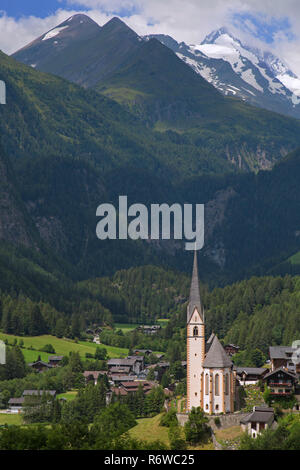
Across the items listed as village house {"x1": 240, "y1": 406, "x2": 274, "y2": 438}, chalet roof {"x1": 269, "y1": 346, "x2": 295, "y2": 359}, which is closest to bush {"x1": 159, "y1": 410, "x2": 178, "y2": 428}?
village house {"x1": 240, "y1": 406, "x2": 274, "y2": 438}

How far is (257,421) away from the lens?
469 ft

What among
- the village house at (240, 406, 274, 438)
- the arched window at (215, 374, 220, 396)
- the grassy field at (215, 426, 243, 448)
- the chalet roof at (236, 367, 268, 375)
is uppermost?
the chalet roof at (236, 367, 268, 375)

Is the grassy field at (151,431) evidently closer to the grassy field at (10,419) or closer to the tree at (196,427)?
the tree at (196,427)

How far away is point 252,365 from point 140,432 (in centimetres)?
4867

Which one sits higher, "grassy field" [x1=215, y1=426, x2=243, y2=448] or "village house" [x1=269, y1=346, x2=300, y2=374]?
"village house" [x1=269, y1=346, x2=300, y2=374]

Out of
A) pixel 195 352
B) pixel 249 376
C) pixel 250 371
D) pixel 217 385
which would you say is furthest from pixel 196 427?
pixel 250 371

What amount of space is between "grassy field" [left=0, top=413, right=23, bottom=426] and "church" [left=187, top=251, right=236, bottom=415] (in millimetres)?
37202

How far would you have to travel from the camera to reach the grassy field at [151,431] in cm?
14900

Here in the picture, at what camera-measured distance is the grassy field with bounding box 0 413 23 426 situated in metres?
184

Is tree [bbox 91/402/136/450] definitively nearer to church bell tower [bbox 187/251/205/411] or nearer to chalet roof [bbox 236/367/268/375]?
church bell tower [bbox 187/251/205/411]
